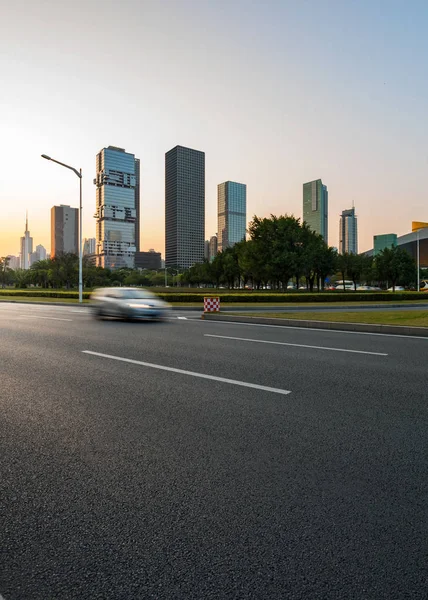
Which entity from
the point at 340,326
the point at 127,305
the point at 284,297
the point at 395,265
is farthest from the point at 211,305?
the point at 395,265

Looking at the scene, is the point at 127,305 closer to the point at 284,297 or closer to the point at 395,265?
the point at 284,297

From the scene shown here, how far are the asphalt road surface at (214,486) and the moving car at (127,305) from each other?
8633 mm

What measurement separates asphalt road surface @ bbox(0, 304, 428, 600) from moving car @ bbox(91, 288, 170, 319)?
8.63 m

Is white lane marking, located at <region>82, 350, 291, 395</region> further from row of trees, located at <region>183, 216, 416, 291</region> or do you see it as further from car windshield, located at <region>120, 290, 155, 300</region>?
row of trees, located at <region>183, 216, 416, 291</region>

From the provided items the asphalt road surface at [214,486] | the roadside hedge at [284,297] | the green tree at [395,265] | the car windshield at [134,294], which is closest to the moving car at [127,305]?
the car windshield at [134,294]

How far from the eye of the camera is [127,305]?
14703 mm

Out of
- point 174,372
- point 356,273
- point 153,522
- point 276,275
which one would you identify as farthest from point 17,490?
point 356,273

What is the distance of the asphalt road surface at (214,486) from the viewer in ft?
6.23

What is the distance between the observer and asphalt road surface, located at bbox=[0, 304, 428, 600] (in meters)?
1.90

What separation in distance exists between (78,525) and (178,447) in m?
1.17

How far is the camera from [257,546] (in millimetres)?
2096

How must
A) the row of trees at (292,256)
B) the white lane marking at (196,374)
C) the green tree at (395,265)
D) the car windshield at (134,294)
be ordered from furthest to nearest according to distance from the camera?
the green tree at (395,265), the row of trees at (292,256), the car windshield at (134,294), the white lane marking at (196,374)

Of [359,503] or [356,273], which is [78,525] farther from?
[356,273]

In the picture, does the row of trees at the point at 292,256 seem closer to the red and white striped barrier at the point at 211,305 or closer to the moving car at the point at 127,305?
the red and white striped barrier at the point at 211,305
